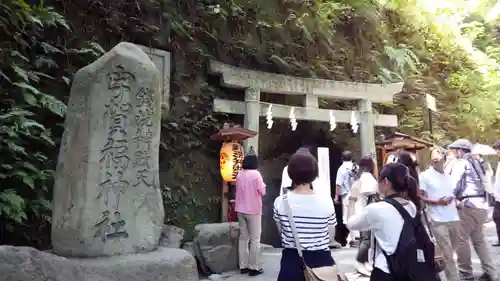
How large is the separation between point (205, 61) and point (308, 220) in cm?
648

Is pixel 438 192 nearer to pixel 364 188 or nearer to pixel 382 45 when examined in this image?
pixel 364 188

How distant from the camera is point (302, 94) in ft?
30.3

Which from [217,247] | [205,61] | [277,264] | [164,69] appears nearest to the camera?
[217,247]

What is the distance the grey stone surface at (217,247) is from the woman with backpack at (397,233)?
383cm

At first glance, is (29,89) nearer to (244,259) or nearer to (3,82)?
(3,82)

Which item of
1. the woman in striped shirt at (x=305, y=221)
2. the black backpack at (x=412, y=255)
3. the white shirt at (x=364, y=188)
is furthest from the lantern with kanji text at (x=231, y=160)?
the black backpack at (x=412, y=255)

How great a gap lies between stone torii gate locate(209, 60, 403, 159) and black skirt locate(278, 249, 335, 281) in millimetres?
5530

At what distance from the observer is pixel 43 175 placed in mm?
5852

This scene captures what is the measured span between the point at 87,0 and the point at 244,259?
17.4 ft

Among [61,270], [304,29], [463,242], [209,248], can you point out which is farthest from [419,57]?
[61,270]

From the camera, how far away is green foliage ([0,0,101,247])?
5656 millimetres

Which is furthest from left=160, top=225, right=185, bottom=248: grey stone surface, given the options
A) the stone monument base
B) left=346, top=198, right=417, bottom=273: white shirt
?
left=346, top=198, right=417, bottom=273: white shirt

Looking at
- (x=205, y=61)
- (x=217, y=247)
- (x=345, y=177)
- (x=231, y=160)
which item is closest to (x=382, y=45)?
(x=345, y=177)

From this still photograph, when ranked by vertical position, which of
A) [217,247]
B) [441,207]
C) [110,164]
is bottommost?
[217,247]
